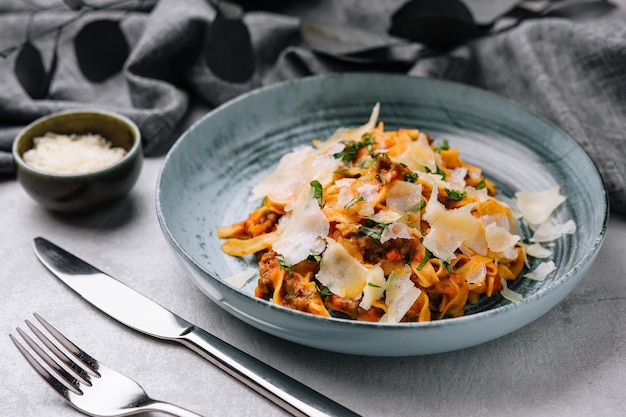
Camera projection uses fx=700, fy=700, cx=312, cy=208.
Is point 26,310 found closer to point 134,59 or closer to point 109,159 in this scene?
point 109,159

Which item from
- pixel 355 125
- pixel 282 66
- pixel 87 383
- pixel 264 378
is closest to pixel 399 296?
pixel 264 378

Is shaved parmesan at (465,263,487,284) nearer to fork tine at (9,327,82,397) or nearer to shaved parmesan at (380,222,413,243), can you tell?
shaved parmesan at (380,222,413,243)

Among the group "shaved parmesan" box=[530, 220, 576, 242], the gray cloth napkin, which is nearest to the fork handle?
"shaved parmesan" box=[530, 220, 576, 242]

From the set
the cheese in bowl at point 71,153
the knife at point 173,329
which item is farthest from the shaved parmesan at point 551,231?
the cheese in bowl at point 71,153

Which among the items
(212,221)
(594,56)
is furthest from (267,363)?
(594,56)

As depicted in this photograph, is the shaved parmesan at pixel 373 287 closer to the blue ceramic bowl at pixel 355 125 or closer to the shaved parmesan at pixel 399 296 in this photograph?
the shaved parmesan at pixel 399 296

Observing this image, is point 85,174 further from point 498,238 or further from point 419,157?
point 498,238
